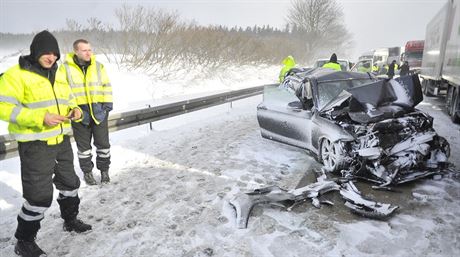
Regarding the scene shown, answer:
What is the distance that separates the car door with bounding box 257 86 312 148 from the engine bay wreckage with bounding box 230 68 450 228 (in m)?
0.04

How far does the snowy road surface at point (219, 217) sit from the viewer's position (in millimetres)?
3285

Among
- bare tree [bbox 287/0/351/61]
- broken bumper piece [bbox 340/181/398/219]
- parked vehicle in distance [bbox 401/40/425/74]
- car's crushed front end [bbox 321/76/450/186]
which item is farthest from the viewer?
bare tree [bbox 287/0/351/61]

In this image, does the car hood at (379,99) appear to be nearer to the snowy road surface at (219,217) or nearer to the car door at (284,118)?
the car door at (284,118)

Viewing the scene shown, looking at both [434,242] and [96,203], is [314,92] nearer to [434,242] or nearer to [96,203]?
[434,242]

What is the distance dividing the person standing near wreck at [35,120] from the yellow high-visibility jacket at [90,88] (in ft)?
3.95

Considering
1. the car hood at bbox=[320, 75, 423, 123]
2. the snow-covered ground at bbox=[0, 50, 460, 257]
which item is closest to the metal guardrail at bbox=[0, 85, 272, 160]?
the snow-covered ground at bbox=[0, 50, 460, 257]

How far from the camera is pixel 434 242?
131 inches

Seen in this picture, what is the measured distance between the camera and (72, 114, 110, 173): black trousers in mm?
4615

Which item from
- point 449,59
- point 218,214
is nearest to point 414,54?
point 449,59

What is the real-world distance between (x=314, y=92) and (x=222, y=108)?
6.56m

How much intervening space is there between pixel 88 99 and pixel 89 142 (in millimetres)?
631

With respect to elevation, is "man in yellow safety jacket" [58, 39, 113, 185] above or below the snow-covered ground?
above

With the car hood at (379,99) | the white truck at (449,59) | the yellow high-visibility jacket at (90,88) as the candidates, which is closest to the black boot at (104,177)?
the yellow high-visibility jacket at (90,88)

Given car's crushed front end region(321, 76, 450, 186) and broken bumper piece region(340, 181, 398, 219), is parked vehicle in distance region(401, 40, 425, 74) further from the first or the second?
broken bumper piece region(340, 181, 398, 219)
